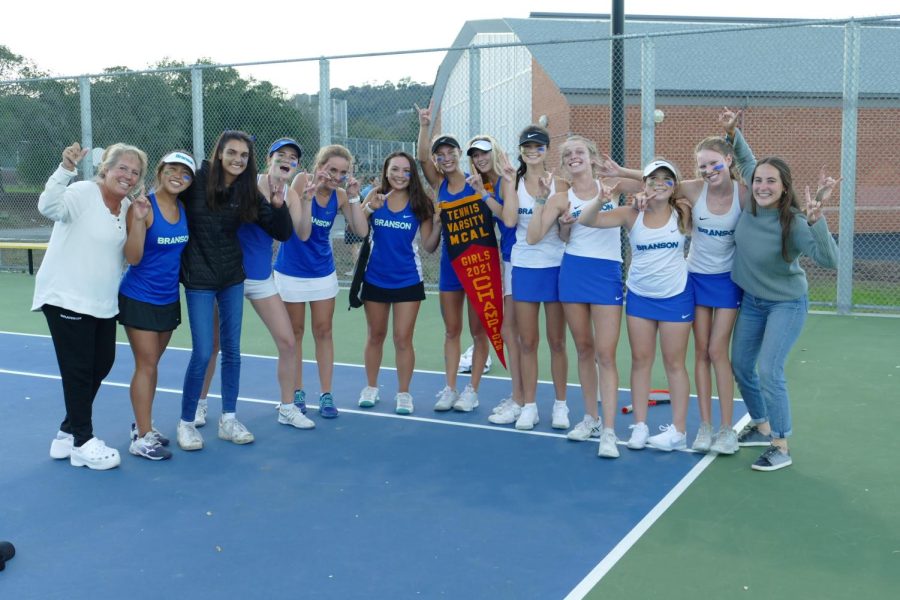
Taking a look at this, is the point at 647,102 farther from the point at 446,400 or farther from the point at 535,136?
the point at 446,400

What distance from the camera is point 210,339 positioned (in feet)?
18.0

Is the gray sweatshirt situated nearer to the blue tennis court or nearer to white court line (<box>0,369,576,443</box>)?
the blue tennis court

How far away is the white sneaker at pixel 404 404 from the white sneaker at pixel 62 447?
212 centimetres

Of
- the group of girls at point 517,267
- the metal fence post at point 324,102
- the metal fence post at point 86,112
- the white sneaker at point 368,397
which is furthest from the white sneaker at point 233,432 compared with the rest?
the metal fence post at point 86,112

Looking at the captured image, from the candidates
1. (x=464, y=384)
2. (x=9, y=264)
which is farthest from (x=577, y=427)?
(x=9, y=264)

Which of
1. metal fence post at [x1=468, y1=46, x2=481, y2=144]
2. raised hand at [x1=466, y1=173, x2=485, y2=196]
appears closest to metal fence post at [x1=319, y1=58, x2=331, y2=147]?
metal fence post at [x1=468, y1=46, x2=481, y2=144]

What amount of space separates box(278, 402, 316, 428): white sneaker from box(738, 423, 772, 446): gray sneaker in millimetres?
2711

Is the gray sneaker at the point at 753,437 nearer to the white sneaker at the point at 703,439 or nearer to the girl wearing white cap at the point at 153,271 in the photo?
the white sneaker at the point at 703,439

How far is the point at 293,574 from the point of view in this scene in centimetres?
380

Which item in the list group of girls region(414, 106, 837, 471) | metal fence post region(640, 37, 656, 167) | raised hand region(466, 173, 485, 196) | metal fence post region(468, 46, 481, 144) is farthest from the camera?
metal fence post region(468, 46, 481, 144)

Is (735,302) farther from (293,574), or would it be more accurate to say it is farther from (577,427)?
(293,574)

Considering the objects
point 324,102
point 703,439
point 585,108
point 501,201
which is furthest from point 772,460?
point 585,108

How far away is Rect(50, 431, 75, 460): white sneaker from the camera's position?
5.39m

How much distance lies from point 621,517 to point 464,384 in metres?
3.07
